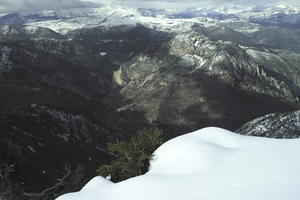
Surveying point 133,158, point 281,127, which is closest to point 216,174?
point 133,158

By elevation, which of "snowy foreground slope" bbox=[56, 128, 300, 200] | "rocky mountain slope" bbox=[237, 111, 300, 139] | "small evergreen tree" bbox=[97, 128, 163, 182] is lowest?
"rocky mountain slope" bbox=[237, 111, 300, 139]

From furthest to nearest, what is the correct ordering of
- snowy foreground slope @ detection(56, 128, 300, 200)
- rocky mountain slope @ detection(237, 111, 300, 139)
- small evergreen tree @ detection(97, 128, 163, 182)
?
rocky mountain slope @ detection(237, 111, 300, 139) → small evergreen tree @ detection(97, 128, 163, 182) → snowy foreground slope @ detection(56, 128, 300, 200)

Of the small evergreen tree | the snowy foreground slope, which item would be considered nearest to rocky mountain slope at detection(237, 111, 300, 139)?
the small evergreen tree

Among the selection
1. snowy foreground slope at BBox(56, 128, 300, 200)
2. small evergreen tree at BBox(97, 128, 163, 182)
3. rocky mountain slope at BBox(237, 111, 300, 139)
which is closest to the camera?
snowy foreground slope at BBox(56, 128, 300, 200)

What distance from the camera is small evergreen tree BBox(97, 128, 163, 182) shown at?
41219 mm

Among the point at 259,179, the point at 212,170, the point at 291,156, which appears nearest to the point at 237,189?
the point at 259,179

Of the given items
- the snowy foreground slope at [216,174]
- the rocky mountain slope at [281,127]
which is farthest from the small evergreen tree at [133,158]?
the rocky mountain slope at [281,127]

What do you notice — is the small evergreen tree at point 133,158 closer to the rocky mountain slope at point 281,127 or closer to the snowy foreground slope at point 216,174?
the snowy foreground slope at point 216,174

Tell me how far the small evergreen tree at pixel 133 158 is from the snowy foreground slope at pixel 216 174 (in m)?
2.34

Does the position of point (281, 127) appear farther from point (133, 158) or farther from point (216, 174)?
point (216, 174)

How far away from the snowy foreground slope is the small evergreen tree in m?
2.34

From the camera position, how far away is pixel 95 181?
1356 inches

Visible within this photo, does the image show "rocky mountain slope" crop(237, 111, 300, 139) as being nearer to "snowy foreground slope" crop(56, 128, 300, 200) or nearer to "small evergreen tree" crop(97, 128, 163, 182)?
"small evergreen tree" crop(97, 128, 163, 182)

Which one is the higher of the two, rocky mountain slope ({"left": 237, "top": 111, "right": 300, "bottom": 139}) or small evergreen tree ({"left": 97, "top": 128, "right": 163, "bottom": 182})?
small evergreen tree ({"left": 97, "top": 128, "right": 163, "bottom": 182})
